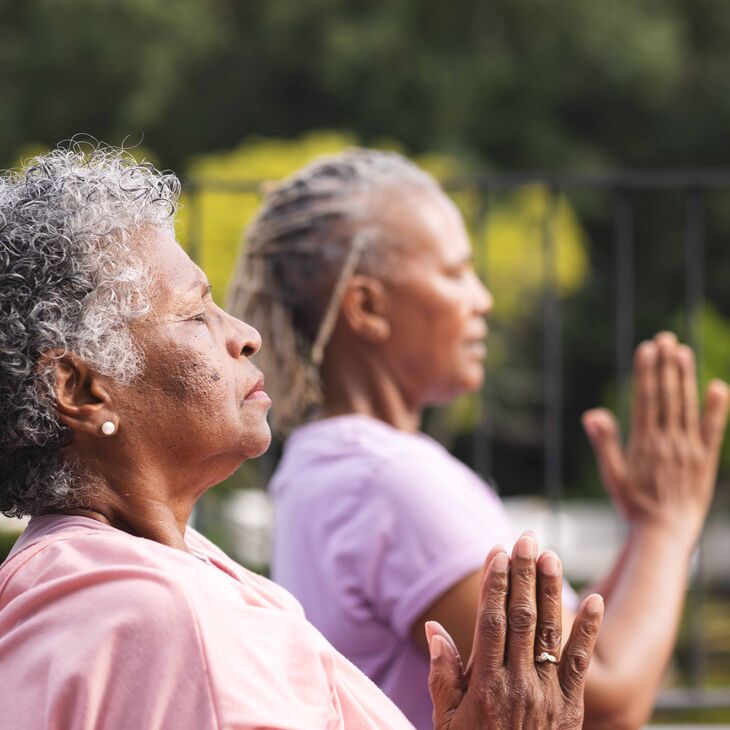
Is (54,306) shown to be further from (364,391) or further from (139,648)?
(364,391)

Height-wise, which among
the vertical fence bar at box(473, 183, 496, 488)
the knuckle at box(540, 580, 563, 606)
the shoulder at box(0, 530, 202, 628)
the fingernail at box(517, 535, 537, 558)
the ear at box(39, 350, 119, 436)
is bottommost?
the vertical fence bar at box(473, 183, 496, 488)

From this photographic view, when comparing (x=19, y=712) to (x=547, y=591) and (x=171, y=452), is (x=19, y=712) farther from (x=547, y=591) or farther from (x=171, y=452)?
(x=547, y=591)

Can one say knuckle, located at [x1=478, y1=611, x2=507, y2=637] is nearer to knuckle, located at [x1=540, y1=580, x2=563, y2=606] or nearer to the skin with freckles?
knuckle, located at [x1=540, y1=580, x2=563, y2=606]

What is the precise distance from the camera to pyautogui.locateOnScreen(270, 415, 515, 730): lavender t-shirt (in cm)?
195

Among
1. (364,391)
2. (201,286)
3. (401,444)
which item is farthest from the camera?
(364,391)

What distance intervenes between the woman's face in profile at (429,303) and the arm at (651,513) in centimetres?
30

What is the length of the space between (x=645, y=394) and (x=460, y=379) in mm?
332

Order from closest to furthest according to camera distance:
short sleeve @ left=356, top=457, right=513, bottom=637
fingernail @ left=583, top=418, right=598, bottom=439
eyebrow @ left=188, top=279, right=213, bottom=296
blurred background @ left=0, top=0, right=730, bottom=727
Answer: eyebrow @ left=188, top=279, right=213, bottom=296 → short sleeve @ left=356, top=457, right=513, bottom=637 → fingernail @ left=583, top=418, right=598, bottom=439 → blurred background @ left=0, top=0, right=730, bottom=727

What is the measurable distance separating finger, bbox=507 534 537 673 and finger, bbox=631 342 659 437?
906 mm

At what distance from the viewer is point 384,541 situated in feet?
6.56

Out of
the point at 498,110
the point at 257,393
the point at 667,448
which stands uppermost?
the point at 257,393

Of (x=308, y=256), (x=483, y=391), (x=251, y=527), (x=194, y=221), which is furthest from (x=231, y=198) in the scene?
(x=308, y=256)

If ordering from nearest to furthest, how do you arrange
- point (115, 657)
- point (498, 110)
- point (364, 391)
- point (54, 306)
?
point (115, 657)
point (54, 306)
point (364, 391)
point (498, 110)

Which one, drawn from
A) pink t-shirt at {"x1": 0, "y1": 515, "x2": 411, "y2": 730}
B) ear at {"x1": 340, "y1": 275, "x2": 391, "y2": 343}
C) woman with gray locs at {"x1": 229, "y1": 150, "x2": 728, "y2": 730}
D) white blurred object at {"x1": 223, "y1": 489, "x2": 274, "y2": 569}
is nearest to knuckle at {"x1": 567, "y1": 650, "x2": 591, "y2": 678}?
pink t-shirt at {"x1": 0, "y1": 515, "x2": 411, "y2": 730}
